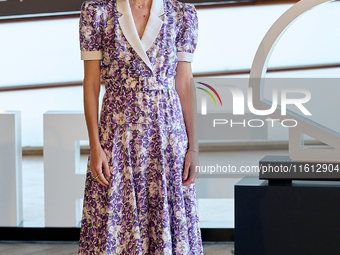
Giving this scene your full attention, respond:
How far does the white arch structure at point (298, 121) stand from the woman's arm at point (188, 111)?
0.24 m

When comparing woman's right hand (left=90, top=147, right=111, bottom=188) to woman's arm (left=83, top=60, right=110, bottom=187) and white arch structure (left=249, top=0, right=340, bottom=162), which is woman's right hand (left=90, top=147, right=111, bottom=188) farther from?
white arch structure (left=249, top=0, right=340, bottom=162)

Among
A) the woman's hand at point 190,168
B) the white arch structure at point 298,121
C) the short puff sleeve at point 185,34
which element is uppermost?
the short puff sleeve at point 185,34

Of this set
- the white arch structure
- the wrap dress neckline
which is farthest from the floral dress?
the white arch structure

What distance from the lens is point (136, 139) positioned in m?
1.60

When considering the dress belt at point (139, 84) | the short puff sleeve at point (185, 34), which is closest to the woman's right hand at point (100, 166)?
the dress belt at point (139, 84)

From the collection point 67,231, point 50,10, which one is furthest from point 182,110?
point 50,10

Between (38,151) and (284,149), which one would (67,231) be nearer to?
(38,151)

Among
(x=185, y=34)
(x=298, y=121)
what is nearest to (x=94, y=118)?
(x=185, y=34)

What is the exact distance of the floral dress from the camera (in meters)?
1.58

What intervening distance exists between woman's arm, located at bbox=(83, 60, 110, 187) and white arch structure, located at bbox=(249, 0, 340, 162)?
1.66ft

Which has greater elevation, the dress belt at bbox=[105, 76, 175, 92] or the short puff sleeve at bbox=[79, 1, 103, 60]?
the short puff sleeve at bbox=[79, 1, 103, 60]

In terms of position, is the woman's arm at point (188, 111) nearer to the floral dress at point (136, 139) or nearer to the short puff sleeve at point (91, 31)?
the floral dress at point (136, 139)

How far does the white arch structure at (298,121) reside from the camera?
4.93ft

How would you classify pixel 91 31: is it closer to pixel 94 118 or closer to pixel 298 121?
pixel 94 118
